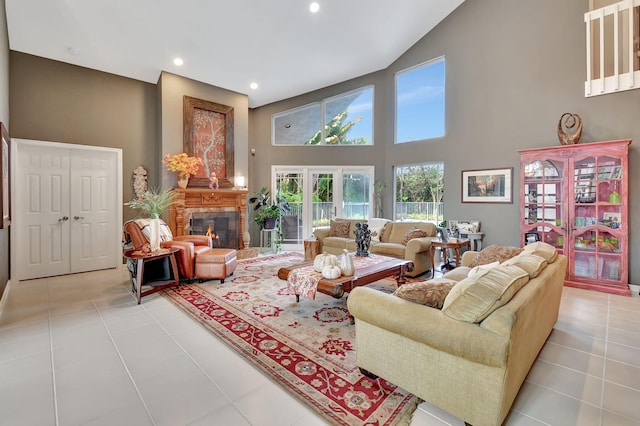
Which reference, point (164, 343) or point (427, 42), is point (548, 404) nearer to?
point (164, 343)

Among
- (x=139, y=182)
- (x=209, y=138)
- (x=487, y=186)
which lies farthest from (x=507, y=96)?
(x=139, y=182)

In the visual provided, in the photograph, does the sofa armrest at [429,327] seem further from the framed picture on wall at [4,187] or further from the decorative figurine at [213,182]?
the decorative figurine at [213,182]

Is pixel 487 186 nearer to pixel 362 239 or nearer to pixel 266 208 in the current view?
pixel 362 239

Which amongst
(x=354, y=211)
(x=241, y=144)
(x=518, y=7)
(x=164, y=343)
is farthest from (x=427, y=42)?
(x=164, y=343)

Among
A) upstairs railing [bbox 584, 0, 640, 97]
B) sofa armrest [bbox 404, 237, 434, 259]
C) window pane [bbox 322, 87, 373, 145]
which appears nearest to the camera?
upstairs railing [bbox 584, 0, 640, 97]

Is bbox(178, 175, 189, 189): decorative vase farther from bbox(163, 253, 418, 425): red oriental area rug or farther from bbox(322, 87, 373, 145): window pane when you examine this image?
bbox(322, 87, 373, 145): window pane

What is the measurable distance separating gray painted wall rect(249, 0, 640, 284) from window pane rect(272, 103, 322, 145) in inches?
71.1

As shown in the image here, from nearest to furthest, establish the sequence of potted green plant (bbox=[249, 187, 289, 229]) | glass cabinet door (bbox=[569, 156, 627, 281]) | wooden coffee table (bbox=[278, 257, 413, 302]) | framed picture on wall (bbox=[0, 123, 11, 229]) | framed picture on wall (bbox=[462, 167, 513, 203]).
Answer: wooden coffee table (bbox=[278, 257, 413, 302]), framed picture on wall (bbox=[0, 123, 11, 229]), glass cabinet door (bbox=[569, 156, 627, 281]), framed picture on wall (bbox=[462, 167, 513, 203]), potted green plant (bbox=[249, 187, 289, 229])

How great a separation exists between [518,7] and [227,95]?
548cm

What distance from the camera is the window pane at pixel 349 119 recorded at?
276 inches

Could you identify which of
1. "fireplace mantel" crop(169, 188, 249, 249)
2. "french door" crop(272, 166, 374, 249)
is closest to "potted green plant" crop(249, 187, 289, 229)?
"french door" crop(272, 166, 374, 249)

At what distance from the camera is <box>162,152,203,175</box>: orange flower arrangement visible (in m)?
5.43

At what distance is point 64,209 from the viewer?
497 cm

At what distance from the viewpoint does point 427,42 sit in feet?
19.5
